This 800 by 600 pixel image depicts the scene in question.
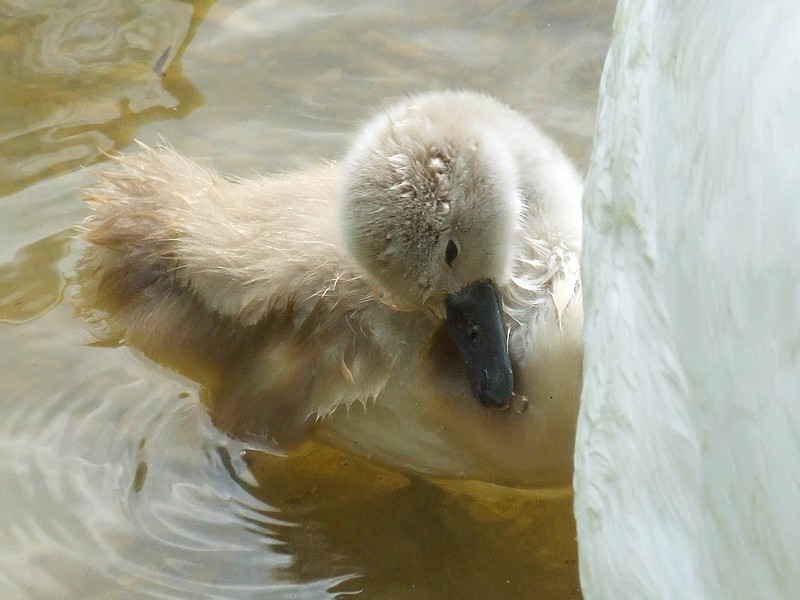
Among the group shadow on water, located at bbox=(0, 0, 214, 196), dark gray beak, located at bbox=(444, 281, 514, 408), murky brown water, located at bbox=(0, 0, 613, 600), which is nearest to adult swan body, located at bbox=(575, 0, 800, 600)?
dark gray beak, located at bbox=(444, 281, 514, 408)

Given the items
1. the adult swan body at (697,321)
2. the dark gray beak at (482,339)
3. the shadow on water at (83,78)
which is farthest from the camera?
the shadow on water at (83,78)

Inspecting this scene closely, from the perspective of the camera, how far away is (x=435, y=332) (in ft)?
5.53

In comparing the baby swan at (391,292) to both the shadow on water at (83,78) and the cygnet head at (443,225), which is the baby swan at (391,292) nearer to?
the cygnet head at (443,225)

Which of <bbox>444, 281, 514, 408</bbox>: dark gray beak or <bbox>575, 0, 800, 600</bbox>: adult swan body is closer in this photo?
<bbox>575, 0, 800, 600</bbox>: adult swan body

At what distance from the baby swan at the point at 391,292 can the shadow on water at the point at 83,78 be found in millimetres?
463

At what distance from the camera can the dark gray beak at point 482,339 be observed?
1552mm

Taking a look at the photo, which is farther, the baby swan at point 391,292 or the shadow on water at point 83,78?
the shadow on water at point 83,78

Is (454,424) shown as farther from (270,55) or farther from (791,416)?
(270,55)

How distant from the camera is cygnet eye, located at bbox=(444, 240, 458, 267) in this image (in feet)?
5.26

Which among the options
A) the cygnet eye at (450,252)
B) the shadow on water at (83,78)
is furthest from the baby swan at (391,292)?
the shadow on water at (83,78)

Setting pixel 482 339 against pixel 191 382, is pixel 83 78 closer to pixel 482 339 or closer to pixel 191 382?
pixel 191 382

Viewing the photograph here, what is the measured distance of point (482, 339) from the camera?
158cm

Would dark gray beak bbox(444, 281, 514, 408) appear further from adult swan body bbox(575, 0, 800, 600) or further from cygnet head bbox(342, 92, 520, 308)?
adult swan body bbox(575, 0, 800, 600)

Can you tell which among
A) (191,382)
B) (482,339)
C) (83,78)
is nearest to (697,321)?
(482,339)
